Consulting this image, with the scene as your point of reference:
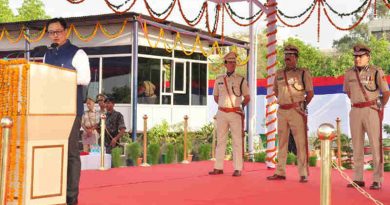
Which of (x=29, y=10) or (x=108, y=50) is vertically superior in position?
(x=29, y=10)

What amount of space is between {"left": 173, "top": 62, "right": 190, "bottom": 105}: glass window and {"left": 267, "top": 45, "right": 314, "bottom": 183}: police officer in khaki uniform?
9016mm

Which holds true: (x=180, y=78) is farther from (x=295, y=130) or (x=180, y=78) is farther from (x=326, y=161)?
(x=326, y=161)

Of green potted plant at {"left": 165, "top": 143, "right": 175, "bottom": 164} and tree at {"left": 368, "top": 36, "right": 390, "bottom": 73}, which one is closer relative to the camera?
green potted plant at {"left": 165, "top": 143, "right": 175, "bottom": 164}

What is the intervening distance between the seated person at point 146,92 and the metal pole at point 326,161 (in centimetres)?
1215

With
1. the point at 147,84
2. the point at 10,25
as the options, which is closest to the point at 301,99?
the point at 147,84

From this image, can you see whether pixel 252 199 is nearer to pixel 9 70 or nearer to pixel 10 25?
pixel 9 70

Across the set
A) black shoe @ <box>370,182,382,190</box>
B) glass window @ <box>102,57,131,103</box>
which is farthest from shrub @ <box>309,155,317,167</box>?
glass window @ <box>102,57,131,103</box>

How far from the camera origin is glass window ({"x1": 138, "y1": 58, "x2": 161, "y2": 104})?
15.6 m

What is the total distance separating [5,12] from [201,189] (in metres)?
28.3

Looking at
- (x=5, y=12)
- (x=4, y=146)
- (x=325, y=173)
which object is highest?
(x=5, y=12)

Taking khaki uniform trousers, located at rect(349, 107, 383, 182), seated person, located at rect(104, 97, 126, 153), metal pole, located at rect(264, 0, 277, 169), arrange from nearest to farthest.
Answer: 1. khaki uniform trousers, located at rect(349, 107, 383, 182)
2. metal pole, located at rect(264, 0, 277, 169)
3. seated person, located at rect(104, 97, 126, 153)

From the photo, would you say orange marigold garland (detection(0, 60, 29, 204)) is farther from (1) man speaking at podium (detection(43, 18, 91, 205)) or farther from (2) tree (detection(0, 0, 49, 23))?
(2) tree (detection(0, 0, 49, 23))

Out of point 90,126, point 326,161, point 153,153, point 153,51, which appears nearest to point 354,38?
point 153,51

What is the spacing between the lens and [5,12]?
32.8 metres
